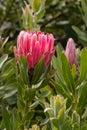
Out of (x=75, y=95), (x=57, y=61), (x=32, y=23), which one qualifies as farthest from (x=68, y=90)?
(x=32, y=23)

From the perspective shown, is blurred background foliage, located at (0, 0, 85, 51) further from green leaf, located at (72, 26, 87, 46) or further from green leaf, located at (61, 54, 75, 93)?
green leaf, located at (61, 54, 75, 93)

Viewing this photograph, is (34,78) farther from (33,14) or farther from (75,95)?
(33,14)

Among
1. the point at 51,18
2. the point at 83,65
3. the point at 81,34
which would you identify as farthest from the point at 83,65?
the point at 51,18

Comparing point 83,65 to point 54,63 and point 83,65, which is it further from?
point 54,63

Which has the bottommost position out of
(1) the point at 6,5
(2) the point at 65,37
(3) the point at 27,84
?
(2) the point at 65,37

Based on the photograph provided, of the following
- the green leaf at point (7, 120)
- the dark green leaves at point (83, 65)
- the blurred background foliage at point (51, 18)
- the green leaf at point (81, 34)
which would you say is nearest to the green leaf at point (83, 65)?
the dark green leaves at point (83, 65)

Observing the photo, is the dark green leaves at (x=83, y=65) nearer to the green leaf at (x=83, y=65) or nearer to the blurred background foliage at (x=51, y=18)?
the green leaf at (x=83, y=65)

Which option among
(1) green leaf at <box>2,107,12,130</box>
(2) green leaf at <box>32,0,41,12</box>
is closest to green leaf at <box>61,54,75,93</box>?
(1) green leaf at <box>2,107,12,130</box>

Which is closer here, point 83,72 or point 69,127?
point 69,127
